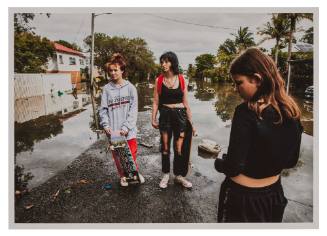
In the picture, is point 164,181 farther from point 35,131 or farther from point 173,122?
point 35,131

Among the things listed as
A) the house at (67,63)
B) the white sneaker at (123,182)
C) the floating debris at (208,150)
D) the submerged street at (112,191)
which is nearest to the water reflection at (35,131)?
the submerged street at (112,191)

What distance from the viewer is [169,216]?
333 centimetres

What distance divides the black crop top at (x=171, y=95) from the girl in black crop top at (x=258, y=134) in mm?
1824

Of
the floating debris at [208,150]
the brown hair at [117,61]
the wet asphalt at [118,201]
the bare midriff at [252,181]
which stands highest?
the brown hair at [117,61]

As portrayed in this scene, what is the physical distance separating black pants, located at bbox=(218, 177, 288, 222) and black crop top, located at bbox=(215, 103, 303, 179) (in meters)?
0.16

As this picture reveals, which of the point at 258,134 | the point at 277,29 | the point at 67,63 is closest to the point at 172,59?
the point at 258,134

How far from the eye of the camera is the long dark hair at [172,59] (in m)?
3.64

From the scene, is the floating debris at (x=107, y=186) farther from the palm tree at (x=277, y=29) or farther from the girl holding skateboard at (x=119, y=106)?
the palm tree at (x=277, y=29)

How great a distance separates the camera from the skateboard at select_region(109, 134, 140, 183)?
12.3 feet

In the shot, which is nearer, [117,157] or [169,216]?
[169,216]

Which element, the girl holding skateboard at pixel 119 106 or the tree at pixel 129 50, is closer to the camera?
the girl holding skateboard at pixel 119 106

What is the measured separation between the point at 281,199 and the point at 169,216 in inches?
65.4
